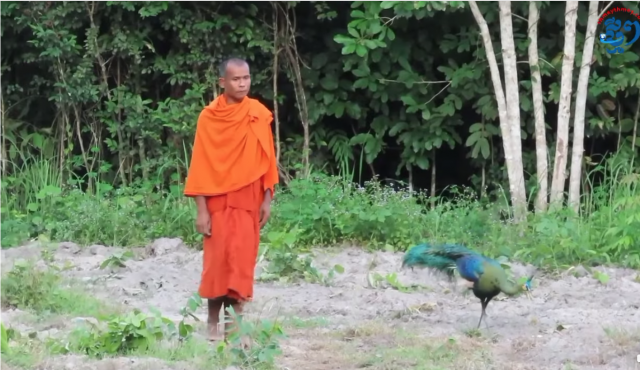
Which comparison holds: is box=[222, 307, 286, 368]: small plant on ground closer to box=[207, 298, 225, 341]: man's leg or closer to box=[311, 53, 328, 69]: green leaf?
box=[207, 298, 225, 341]: man's leg

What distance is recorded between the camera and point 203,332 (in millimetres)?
5758

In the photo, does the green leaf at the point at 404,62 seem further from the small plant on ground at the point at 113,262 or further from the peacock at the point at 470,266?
the peacock at the point at 470,266

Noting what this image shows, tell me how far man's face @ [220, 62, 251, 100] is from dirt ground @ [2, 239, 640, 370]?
1424 mm

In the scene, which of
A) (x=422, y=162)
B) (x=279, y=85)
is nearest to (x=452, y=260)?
(x=422, y=162)

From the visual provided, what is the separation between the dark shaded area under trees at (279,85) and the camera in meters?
9.60

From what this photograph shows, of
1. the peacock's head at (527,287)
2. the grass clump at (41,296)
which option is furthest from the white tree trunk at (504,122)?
the grass clump at (41,296)

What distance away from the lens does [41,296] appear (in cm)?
639

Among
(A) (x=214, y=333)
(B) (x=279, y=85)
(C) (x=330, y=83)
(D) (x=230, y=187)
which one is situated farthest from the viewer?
(B) (x=279, y=85)

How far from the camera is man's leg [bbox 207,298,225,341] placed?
556cm

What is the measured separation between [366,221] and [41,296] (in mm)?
2931

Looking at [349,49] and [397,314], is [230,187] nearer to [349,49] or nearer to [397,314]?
[397,314]

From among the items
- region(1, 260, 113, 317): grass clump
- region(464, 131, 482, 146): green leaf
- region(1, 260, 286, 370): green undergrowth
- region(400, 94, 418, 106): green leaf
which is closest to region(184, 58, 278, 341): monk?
region(1, 260, 286, 370): green undergrowth

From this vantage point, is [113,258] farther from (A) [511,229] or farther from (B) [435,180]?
(B) [435,180]

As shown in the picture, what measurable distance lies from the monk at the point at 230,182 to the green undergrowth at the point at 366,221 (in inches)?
109
